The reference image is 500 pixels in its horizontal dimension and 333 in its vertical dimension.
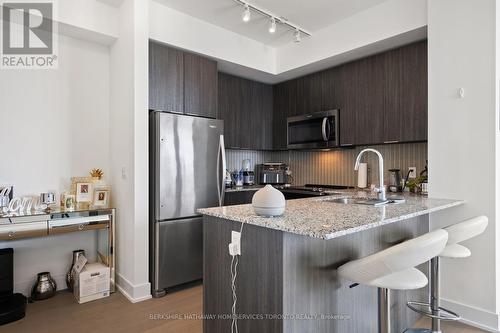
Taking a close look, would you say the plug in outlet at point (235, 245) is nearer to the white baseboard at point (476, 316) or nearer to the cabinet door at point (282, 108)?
the white baseboard at point (476, 316)

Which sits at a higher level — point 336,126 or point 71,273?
point 336,126

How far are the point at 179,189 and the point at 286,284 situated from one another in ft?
5.99

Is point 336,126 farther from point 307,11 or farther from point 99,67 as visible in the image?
point 99,67

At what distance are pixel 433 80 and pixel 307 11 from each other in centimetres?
145

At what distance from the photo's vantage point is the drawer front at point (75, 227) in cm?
256

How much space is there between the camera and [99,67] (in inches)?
126

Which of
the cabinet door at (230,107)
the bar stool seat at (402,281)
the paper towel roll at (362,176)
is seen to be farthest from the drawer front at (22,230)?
the paper towel roll at (362,176)

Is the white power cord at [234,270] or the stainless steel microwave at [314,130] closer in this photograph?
the white power cord at [234,270]

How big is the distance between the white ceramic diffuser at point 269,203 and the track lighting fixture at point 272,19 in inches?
80.9

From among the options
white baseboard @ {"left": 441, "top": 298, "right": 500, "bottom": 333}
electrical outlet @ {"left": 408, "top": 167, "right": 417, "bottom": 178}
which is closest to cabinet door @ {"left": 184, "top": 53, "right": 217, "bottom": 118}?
electrical outlet @ {"left": 408, "top": 167, "right": 417, "bottom": 178}

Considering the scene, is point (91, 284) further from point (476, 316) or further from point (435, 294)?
point (476, 316)

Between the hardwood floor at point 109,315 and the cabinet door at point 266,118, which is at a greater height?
the cabinet door at point 266,118

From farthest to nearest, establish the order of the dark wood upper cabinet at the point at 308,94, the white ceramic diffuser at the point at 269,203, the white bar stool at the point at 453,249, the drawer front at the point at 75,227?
the dark wood upper cabinet at the point at 308,94
the drawer front at the point at 75,227
the white bar stool at the point at 453,249
the white ceramic diffuser at the point at 269,203

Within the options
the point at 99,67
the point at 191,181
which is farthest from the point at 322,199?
the point at 99,67
